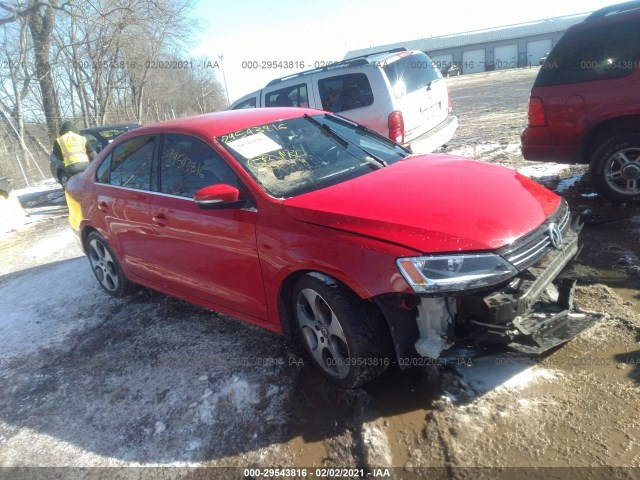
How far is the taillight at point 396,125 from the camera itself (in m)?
6.86

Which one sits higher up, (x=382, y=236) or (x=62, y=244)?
(x=382, y=236)

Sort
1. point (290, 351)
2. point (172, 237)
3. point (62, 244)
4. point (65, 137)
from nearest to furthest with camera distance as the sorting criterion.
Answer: point (290, 351) → point (172, 237) → point (62, 244) → point (65, 137)

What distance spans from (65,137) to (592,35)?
10106mm

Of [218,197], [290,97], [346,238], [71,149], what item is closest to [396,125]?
[290,97]

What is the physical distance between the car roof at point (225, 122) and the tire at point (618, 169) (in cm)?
316

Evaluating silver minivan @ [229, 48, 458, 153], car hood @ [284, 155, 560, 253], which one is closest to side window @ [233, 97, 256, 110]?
silver minivan @ [229, 48, 458, 153]

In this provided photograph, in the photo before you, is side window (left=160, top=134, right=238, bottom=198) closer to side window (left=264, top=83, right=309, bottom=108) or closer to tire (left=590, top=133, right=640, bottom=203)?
tire (left=590, top=133, right=640, bottom=203)

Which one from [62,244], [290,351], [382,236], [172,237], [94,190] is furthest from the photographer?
[62,244]

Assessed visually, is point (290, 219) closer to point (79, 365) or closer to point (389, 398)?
point (389, 398)

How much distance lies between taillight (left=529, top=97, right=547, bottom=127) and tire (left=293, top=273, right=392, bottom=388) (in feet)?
12.8

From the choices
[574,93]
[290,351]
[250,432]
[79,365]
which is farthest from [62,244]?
[574,93]

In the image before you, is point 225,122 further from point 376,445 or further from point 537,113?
point 537,113

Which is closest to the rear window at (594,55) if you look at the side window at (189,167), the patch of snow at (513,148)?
the patch of snow at (513,148)

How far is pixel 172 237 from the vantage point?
379 centimetres
